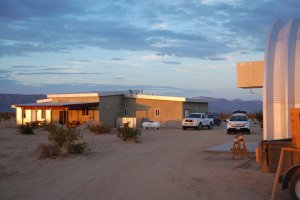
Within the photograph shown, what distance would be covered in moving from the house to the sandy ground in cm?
2516

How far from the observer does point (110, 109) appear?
45.6 m

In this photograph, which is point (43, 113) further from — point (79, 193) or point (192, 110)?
point (79, 193)

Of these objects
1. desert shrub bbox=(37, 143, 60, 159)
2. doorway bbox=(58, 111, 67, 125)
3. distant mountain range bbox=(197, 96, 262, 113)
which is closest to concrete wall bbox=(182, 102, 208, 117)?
doorway bbox=(58, 111, 67, 125)

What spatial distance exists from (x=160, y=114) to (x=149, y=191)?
117 feet

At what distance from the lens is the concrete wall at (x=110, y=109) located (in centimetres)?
4425

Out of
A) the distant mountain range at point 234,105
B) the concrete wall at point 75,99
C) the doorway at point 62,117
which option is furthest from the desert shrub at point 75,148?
the distant mountain range at point 234,105

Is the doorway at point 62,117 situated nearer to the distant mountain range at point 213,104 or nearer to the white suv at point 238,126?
the white suv at point 238,126

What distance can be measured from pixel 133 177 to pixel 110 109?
33.0 metres

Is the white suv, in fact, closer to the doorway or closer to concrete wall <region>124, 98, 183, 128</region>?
concrete wall <region>124, 98, 183, 128</region>

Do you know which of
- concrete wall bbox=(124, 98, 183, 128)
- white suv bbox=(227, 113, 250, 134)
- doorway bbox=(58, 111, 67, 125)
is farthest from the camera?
doorway bbox=(58, 111, 67, 125)

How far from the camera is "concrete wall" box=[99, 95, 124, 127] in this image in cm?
4425

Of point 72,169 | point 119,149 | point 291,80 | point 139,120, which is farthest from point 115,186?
point 139,120

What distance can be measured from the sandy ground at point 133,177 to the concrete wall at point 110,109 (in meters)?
24.8

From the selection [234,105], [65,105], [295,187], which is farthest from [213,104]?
[295,187]
